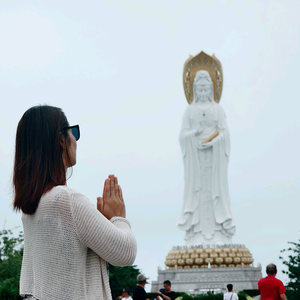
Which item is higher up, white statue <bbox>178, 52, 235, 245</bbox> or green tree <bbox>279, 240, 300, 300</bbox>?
white statue <bbox>178, 52, 235, 245</bbox>

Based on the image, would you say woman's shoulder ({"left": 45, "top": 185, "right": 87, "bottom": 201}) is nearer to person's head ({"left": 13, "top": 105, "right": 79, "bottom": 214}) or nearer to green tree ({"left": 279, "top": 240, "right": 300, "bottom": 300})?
person's head ({"left": 13, "top": 105, "right": 79, "bottom": 214})

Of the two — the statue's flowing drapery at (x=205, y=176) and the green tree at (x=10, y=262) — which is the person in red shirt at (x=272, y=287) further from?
the statue's flowing drapery at (x=205, y=176)

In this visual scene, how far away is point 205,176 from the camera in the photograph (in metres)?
21.0

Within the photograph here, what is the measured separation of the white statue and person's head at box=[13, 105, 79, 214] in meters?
19.0

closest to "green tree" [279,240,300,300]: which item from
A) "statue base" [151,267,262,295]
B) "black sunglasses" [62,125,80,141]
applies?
"statue base" [151,267,262,295]

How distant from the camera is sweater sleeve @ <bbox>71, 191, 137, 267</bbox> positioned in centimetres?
Result: 158

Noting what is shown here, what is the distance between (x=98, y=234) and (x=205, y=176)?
1960 cm

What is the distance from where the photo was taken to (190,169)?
2100 centimetres

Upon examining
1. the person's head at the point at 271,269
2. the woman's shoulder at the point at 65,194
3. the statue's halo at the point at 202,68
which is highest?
the statue's halo at the point at 202,68

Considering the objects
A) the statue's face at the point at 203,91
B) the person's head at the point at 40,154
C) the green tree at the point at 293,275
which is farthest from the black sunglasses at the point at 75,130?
the statue's face at the point at 203,91

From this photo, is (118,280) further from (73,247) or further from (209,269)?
(73,247)

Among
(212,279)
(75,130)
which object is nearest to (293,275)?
(212,279)

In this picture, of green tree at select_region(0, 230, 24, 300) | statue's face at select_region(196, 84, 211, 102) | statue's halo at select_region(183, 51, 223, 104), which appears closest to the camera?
green tree at select_region(0, 230, 24, 300)

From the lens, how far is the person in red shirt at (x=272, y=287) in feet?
20.5
